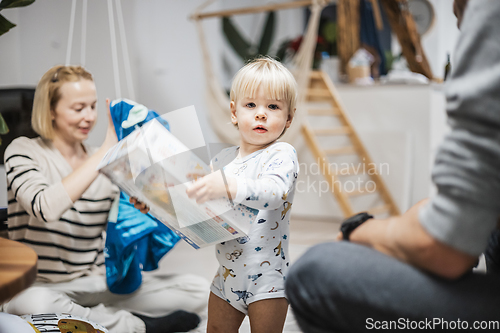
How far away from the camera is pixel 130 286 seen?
52.1 inches

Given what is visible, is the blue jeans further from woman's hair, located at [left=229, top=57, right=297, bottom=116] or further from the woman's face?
the woman's face

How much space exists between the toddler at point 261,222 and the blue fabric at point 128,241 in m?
0.37

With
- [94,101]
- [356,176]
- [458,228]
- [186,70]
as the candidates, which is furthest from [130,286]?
[186,70]

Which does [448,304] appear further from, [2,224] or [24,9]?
[24,9]

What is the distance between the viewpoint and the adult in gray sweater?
1.59 feet

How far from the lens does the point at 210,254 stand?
6.82 ft

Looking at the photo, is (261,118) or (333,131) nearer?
(261,118)

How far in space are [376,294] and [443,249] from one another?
0.11 meters

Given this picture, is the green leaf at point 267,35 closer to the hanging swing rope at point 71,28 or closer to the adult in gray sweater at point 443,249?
the hanging swing rope at point 71,28

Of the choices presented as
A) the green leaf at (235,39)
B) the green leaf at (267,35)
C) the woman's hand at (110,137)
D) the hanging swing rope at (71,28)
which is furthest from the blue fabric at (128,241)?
the green leaf at (267,35)

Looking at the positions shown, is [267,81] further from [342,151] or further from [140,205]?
[342,151]

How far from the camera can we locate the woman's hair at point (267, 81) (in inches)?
34.7

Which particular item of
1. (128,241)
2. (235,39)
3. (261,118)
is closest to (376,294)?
(261,118)

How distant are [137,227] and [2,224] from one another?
375 mm
